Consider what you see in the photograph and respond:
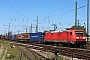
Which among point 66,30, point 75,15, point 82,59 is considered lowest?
point 82,59

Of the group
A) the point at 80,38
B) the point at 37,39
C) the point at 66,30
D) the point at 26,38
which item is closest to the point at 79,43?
the point at 80,38

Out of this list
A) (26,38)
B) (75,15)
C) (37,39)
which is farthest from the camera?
(26,38)

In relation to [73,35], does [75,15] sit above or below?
above

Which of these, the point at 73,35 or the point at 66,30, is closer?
the point at 73,35

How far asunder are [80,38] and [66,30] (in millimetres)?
3844

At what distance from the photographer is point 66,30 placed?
38125mm

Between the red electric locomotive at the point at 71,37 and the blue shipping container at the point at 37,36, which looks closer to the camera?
the red electric locomotive at the point at 71,37

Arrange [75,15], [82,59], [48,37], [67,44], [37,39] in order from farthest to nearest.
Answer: [37,39], [48,37], [75,15], [67,44], [82,59]

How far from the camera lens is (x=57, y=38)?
4178cm

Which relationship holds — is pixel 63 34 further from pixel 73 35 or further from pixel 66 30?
pixel 73 35

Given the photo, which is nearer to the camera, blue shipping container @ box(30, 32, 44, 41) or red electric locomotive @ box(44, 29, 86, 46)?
red electric locomotive @ box(44, 29, 86, 46)

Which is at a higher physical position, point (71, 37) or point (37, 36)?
point (71, 37)

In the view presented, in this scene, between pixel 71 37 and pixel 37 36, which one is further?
pixel 37 36

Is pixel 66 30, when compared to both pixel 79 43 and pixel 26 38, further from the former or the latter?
pixel 26 38
